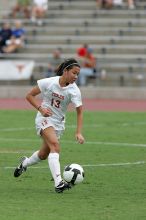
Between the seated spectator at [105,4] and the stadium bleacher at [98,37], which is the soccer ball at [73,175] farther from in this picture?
the seated spectator at [105,4]

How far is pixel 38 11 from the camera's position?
3812cm

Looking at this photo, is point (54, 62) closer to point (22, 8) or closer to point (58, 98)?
point (22, 8)

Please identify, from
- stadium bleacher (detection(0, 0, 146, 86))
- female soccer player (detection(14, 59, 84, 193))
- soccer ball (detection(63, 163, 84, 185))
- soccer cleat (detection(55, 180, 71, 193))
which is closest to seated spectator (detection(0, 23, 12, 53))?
stadium bleacher (detection(0, 0, 146, 86))

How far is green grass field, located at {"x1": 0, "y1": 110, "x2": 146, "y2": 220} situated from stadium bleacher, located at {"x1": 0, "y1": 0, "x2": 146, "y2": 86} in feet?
29.7

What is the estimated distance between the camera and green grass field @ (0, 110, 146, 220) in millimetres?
9875

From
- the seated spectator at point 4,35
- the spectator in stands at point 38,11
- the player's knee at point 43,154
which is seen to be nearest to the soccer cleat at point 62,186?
the player's knee at point 43,154

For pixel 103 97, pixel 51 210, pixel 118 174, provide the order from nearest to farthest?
pixel 51 210 → pixel 118 174 → pixel 103 97

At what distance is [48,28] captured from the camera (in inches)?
1478

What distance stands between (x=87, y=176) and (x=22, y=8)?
26944 millimetres

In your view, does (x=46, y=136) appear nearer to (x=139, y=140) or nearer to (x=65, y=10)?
(x=139, y=140)

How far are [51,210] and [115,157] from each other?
19.7 ft

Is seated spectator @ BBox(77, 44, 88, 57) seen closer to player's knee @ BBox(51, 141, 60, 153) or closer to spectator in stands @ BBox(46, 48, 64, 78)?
spectator in stands @ BBox(46, 48, 64, 78)

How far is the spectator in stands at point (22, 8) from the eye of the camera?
128 feet

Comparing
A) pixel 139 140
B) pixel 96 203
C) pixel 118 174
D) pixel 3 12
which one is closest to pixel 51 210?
pixel 96 203
